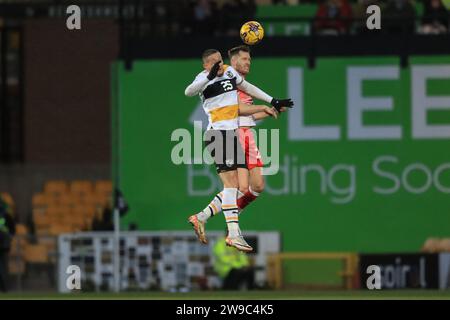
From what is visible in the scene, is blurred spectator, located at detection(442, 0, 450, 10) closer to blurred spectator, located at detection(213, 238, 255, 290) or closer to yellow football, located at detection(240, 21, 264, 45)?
blurred spectator, located at detection(213, 238, 255, 290)

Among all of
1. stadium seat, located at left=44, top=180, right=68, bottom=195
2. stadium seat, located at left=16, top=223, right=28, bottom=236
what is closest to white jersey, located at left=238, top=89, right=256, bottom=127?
stadium seat, located at left=16, top=223, right=28, bottom=236

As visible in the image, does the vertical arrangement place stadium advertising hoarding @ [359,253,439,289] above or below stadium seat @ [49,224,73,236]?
below

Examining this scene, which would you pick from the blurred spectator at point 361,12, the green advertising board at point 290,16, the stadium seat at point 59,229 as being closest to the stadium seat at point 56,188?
the stadium seat at point 59,229

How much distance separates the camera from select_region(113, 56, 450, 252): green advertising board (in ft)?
108

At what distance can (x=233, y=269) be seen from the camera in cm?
3331

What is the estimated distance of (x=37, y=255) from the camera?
35.8 metres

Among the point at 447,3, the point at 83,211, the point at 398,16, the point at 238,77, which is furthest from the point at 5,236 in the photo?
the point at 238,77

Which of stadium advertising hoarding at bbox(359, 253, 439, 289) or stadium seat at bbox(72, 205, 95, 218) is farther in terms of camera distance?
stadium seat at bbox(72, 205, 95, 218)

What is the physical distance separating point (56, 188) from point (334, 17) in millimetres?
10295

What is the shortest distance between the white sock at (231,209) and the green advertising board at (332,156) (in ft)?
50.5

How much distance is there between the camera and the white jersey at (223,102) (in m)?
17.0

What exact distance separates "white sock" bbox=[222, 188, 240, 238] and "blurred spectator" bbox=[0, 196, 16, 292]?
15.0 m
